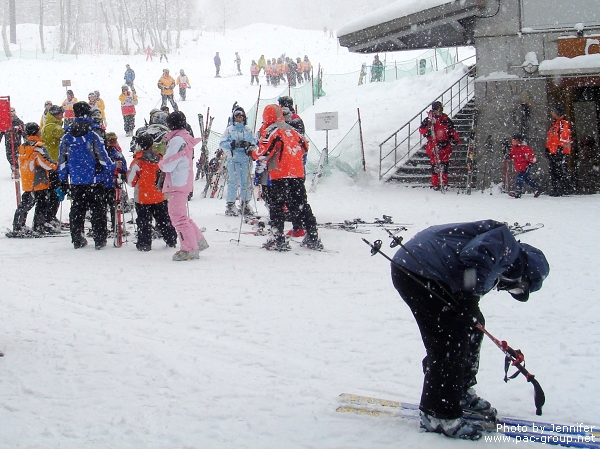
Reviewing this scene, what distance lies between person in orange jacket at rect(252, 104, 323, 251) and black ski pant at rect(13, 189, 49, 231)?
376 cm

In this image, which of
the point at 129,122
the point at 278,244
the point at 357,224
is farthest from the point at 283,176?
the point at 129,122

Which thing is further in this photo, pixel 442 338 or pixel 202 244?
pixel 202 244

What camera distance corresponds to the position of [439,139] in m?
15.0

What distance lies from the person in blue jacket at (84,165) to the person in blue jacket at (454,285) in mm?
6308

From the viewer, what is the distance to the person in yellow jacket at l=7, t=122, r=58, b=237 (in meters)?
9.95

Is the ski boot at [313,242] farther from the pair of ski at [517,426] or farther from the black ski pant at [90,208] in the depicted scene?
the pair of ski at [517,426]

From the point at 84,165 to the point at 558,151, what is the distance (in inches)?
384

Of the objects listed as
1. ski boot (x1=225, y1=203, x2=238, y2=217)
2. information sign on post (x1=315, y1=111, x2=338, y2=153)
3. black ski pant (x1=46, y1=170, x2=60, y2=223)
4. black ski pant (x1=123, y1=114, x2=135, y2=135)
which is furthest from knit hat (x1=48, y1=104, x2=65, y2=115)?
black ski pant (x1=123, y1=114, x2=135, y2=135)

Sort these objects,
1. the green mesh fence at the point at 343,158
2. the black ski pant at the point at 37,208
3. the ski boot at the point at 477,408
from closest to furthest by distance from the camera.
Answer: the ski boot at the point at 477,408
the black ski pant at the point at 37,208
the green mesh fence at the point at 343,158

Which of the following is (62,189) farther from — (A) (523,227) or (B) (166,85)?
(B) (166,85)

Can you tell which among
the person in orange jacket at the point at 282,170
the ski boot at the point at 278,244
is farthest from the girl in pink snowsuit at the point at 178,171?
the ski boot at the point at 278,244

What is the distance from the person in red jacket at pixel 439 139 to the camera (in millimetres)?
15000

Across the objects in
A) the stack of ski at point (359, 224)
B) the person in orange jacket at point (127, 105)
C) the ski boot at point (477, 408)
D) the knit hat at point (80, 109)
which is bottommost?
the ski boot at point (477, 408)

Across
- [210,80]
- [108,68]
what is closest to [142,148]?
[210,80]
